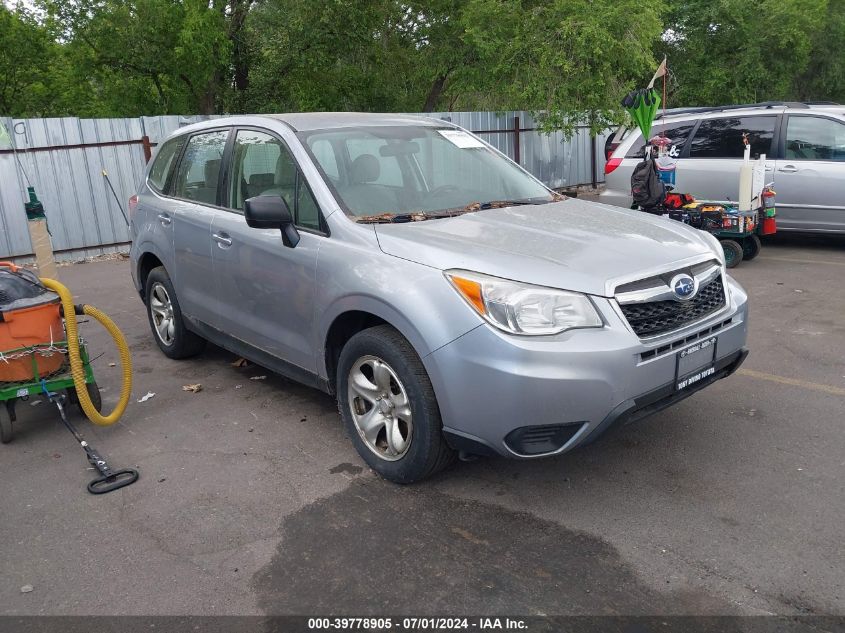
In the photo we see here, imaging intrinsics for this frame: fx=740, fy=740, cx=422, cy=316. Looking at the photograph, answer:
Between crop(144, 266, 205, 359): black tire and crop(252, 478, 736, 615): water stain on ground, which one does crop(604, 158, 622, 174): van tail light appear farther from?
crop(252, 478, 736, 615): water stain on ground

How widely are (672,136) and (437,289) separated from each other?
8.02m

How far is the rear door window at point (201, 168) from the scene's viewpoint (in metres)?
5.06

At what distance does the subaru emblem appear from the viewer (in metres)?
3.44

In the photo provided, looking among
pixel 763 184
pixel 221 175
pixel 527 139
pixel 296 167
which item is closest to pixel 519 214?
pixel 296 167

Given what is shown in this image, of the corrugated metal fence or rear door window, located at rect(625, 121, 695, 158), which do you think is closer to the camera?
rear door window, located at rect(625, 121, 695, 158)

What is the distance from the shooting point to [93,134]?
11.4m

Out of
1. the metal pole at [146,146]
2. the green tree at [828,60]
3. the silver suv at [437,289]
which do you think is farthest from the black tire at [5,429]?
the green tree at [828,60]

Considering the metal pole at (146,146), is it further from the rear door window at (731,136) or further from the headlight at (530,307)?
the headlight at (530,307)

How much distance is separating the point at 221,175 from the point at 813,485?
395cm

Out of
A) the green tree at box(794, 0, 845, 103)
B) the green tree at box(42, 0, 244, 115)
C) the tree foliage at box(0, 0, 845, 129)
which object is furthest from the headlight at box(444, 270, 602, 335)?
the green tree at box(794, 0, 845, 103)

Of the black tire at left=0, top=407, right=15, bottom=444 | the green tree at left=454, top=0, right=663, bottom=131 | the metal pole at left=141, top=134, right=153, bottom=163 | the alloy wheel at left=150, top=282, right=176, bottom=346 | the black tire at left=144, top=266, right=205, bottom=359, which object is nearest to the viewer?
the black tire at left=0, top=407, right=15, bottom=444

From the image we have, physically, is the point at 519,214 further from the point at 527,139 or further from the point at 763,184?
the point at 527,139

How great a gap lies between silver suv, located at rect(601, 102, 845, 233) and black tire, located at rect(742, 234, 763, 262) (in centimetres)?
71

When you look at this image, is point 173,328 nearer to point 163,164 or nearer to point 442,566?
point 163,164
